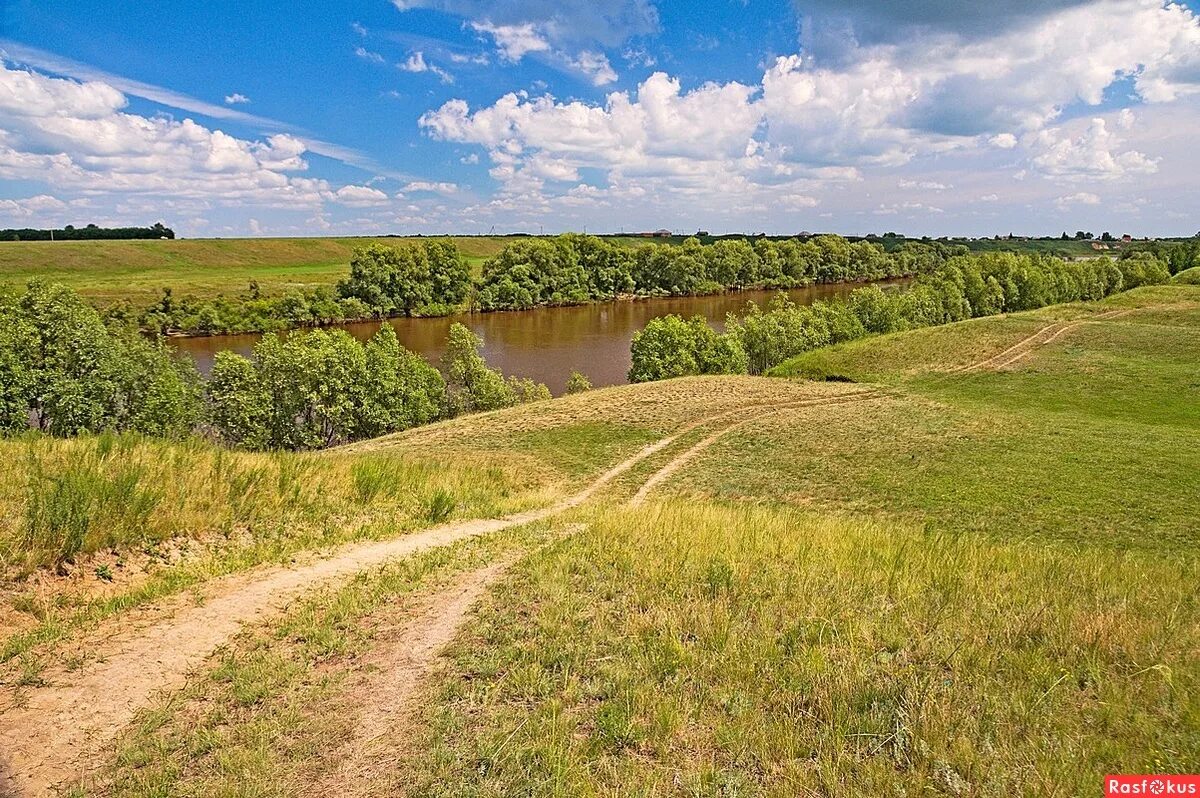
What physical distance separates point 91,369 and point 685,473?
33846 mm

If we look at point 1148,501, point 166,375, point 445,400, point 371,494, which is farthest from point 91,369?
point 1148,501

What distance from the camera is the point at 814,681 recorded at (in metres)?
5.38

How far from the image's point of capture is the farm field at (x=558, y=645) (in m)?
4.48

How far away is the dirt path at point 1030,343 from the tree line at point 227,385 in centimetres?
3114

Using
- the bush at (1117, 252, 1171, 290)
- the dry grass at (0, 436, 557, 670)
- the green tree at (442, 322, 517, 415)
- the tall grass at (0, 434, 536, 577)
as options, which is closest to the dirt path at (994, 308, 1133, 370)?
the green tree at (442, 322, 517, 415)

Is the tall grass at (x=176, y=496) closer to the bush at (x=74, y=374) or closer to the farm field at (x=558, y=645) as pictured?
the farm field at (x=558, y=645)

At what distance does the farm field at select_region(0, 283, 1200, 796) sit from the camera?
448cm

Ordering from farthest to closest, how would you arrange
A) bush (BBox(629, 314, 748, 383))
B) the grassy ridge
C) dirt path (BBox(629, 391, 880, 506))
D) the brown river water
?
the grassy ridge
the brown river water
bush (BBox(629, 314, 748, 383))
dirt path (BBox(629, 391, 880, 506))

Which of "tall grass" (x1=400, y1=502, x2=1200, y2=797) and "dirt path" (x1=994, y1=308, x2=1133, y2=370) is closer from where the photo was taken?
"tall grass" (x1=400, y1=502, x2=1200, y2=797)

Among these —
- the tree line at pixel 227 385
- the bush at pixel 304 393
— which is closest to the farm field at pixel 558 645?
the tree line at pixel 227 385

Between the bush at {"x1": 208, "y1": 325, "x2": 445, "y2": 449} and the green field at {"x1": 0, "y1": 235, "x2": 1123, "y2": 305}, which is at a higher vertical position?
the green field at {"x1": 0, "y1": 235, "x2": 1123, "y2": 305}

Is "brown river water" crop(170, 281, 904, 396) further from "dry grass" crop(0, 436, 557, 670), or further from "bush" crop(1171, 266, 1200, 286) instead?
"bush" crop(1171, 266, 1200, 286)

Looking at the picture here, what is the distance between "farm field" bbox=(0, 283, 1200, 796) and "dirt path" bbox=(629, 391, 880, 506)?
5.70 meters

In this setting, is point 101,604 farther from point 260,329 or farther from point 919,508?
point 260,329
